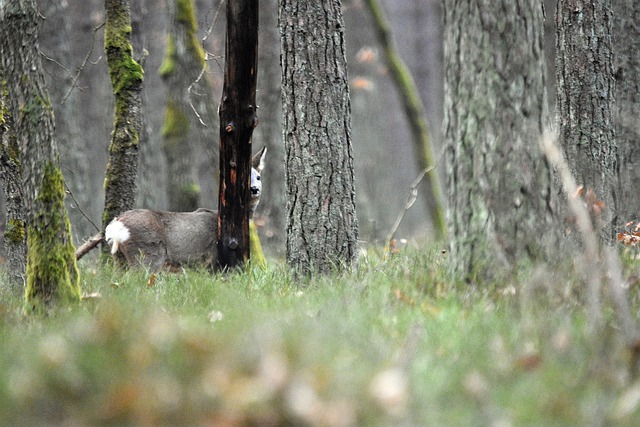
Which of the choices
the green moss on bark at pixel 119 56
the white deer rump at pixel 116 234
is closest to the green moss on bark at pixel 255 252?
the white deer rump at pixel 116 234

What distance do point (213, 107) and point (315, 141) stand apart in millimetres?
4933

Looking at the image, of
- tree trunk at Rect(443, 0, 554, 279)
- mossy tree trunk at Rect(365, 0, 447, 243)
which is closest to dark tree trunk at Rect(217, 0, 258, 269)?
tree trunk at Rect(443, 0, 554, 279)

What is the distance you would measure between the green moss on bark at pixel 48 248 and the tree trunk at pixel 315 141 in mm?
2307

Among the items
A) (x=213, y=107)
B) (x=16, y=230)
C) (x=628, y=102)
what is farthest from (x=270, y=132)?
(x=16, y=230)

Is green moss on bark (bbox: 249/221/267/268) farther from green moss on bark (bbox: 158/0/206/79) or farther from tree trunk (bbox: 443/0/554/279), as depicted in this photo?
tree trunk (bbox: 443/0/554/279)

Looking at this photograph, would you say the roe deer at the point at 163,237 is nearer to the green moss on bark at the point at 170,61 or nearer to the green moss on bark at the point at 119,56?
the green moss on bark at the point at 119,56

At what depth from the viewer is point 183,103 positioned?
490 inches

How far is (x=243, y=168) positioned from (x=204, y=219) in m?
1.58

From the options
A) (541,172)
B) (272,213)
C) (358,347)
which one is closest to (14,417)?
(358,347)

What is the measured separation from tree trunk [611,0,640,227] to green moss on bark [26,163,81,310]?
23.4 ft

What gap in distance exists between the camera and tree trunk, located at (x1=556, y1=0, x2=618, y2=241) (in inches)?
346

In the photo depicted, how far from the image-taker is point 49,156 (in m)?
6.60

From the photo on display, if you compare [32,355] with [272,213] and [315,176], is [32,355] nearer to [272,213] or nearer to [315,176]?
[315,176]

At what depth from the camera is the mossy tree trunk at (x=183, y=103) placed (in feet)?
39.8
